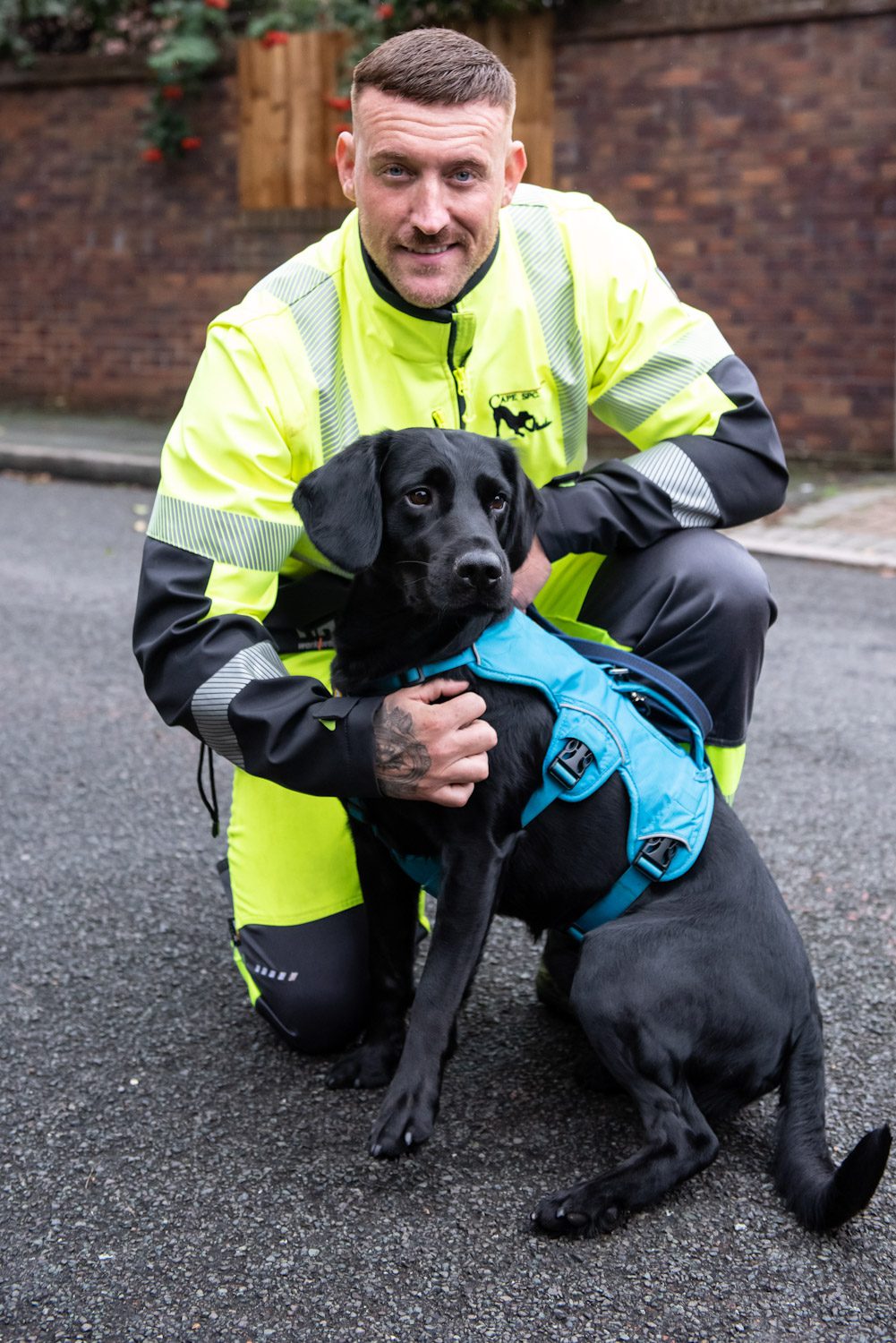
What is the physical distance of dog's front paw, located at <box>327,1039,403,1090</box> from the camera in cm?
255

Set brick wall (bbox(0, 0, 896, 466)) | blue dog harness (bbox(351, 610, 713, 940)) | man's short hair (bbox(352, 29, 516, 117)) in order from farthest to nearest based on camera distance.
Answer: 1. brick wall (bbox(0, 0, 896, 466))
2. man's short hair (bbox(352, 29, 516, 117))
3. blue dog harness (bbox(351, 610, 713, 940))

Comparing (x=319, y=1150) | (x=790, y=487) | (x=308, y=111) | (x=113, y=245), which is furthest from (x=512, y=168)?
(x=113, y=245)

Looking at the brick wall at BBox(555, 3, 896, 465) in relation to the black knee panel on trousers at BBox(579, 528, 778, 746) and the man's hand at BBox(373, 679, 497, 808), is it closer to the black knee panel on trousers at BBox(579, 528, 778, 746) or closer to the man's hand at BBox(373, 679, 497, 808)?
the black knee panel on trousers at BBox(579, 528, 778, 746)

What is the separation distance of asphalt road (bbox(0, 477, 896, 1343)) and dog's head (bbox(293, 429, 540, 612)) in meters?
0.94

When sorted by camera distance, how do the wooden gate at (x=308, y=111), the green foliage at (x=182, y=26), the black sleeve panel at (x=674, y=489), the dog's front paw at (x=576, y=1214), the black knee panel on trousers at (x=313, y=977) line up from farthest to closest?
the green foliage at (x=182, y=26)
the wooden gate at (x=308, y=111)
the black sleeve panel at (x=674, y=489)
the black knee panel on trousers at (x=313, y=977)
the dog's front paw at (x=576, y=1214)

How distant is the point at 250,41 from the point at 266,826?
8588 millimetres

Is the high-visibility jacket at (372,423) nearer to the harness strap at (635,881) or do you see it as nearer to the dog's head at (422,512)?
the dog's head at (422,512)

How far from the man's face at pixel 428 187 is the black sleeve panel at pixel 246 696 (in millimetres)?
706

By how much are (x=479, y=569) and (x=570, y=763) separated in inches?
14.5

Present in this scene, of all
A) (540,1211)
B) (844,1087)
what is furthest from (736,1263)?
(844,1087)

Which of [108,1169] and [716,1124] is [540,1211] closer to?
[716,1124]

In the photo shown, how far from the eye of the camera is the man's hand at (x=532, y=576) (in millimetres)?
2717

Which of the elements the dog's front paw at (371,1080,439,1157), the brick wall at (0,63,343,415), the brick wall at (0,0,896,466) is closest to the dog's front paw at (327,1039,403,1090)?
the dog's front paw at (371,1080,439,1157)

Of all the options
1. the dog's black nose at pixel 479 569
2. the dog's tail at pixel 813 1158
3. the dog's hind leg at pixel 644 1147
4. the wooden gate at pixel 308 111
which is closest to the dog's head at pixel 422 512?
the dog's black nose at pixel 479 569
